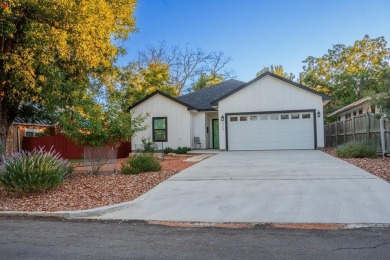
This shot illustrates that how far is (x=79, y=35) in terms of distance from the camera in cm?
1316

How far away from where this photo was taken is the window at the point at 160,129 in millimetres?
22406

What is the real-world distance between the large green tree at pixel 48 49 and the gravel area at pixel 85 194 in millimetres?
4438

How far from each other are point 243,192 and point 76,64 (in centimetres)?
1016

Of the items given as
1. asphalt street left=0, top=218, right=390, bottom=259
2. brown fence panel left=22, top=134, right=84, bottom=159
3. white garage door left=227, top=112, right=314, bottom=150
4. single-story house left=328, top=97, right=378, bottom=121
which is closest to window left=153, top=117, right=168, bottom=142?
white garage door left=227, top=112, right=314, bottom=150

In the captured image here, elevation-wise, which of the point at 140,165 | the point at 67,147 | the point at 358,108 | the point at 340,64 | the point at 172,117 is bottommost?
the point at 140,165

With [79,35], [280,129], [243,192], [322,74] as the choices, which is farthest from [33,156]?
[322,74]

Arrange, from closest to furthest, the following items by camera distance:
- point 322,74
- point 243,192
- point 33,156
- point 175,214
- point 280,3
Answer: point 175,214 < point 243,192 < point 33,156 < point 280,3 < point 322,74

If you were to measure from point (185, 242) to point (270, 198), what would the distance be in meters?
3.10

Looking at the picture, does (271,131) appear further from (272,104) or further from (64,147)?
(64,147)

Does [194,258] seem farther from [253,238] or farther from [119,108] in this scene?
[119,108]

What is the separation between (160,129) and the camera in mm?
22500

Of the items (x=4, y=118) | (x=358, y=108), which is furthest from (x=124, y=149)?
(x=358, y=108)

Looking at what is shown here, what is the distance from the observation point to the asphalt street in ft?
14.0

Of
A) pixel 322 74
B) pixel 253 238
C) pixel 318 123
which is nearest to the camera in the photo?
pixel 253 238
